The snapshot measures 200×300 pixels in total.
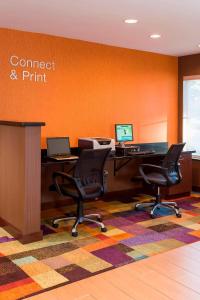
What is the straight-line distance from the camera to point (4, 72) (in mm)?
4477

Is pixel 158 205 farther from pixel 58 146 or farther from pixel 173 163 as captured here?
pixel 58 146

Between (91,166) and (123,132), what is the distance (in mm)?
1609

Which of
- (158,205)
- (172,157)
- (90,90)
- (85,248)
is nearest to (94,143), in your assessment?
(90,90)

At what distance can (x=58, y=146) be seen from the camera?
477cm

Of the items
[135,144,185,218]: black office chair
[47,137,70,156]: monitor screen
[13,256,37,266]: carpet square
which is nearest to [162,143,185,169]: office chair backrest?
[135,144,185,218]: black office chair

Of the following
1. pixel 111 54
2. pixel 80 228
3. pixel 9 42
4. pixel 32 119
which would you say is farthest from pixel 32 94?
pixel 80 228

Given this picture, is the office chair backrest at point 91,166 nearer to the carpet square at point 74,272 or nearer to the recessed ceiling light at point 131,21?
Answer: the carpet square at point 74,272

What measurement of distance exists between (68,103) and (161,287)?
12.0 ft

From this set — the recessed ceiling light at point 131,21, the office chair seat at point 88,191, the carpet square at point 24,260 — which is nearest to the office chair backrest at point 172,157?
the office chair seat at point 88,191

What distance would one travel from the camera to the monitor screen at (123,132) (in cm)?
539

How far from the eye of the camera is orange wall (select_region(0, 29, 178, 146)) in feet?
15.1

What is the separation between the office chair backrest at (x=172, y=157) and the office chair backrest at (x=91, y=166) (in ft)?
3.29

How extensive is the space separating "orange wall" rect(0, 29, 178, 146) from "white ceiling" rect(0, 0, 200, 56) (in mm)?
231

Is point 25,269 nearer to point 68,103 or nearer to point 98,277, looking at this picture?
point 98,277
